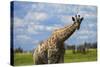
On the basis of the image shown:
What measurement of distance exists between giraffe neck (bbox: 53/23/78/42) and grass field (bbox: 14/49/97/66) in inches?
7.1

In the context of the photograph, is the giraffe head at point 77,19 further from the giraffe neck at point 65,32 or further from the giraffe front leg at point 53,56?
the giraffe front leg at point 53,56

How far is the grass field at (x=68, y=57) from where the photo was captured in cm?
217

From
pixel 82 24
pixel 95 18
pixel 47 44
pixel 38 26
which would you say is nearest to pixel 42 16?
pixel 38 26

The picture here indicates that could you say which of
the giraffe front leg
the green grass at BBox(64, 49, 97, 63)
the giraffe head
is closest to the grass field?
the green grass at BBox(64, 49, 97, 63)

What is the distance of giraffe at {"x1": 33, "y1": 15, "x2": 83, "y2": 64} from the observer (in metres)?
2.27

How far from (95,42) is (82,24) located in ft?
0.97

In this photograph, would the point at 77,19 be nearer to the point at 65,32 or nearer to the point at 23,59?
the point at 65,32

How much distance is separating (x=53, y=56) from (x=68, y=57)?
195mm

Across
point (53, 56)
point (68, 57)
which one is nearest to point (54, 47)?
point (53, 56)

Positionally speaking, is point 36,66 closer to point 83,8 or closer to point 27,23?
point 27,23

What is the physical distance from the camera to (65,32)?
2.38 m

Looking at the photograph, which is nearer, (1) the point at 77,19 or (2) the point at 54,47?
(2) the point at 54,47

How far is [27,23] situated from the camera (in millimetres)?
2215

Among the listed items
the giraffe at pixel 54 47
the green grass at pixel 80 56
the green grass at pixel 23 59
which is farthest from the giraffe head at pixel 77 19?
the green grass at pixel 23 59
